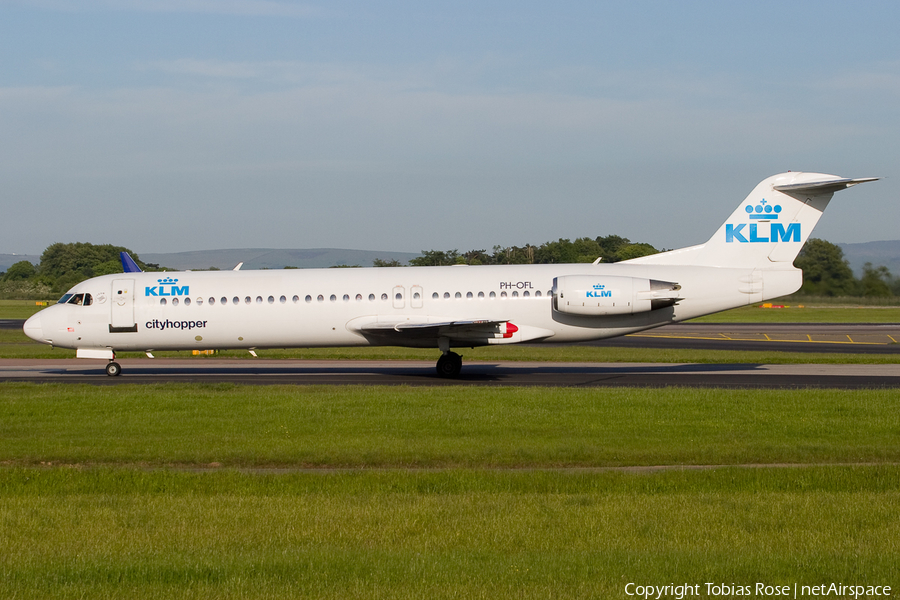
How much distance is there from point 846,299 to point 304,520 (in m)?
45.3

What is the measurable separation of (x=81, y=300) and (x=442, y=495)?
2054 cm

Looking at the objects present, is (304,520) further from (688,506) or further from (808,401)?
(808,401)

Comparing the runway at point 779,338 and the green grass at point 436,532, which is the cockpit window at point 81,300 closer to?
the green grass at point 436,532

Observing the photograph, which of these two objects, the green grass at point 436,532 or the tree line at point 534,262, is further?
the tree line at point 534,262

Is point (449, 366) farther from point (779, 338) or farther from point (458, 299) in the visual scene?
point (779, 338)

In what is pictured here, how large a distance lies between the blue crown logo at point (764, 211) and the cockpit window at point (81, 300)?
2109 centimetres

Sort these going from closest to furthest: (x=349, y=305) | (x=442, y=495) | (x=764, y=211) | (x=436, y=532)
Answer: (x=436, y=532), (x=442, y=495), (x=764, y=211), (x=349, y=305)

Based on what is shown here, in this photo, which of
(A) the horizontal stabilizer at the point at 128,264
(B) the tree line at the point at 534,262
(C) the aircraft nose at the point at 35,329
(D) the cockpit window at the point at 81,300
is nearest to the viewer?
(C) the aircraft nose at the point at 35,329

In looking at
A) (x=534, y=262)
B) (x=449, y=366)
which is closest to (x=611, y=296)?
(x=449, y=366)

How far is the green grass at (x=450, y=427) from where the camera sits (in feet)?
42.5

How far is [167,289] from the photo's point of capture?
26625mm

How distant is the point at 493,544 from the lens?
26.3 ft

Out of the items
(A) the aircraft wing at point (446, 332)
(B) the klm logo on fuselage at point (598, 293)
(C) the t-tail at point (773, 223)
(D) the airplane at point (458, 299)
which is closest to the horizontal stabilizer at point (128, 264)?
(D) the airplane at point (458, 299)

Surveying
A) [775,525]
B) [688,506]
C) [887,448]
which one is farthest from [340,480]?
[887,448]
